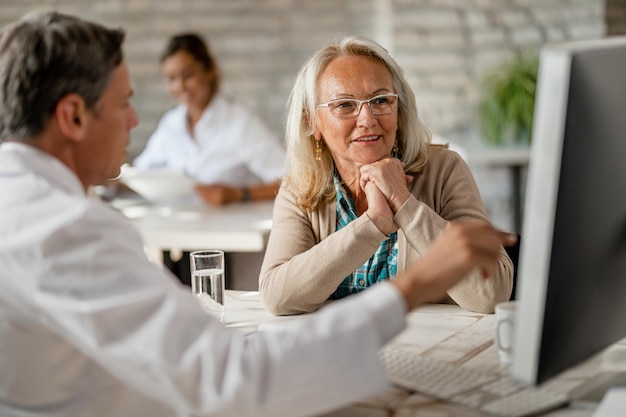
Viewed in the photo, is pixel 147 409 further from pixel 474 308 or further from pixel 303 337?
pixel 474 308

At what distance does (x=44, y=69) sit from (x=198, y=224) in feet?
6.70

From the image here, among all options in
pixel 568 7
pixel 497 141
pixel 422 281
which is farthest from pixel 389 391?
pixel 568 7

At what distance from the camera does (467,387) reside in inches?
50.5

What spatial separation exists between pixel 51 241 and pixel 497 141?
12.7ft

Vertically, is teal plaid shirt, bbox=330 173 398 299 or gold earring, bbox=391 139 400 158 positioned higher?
gold earring, bbox=391 139 400 158

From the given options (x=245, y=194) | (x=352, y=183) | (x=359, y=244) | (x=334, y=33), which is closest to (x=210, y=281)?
(x=359, y=244)

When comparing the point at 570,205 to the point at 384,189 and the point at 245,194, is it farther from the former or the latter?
the point at 245,194

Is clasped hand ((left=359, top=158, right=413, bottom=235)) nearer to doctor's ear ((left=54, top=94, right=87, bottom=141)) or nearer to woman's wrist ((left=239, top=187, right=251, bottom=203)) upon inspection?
doctor's ear ((left=54, top=94, right=87, bottom=141))

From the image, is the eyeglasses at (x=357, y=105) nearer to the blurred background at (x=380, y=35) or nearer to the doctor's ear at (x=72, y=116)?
the doctor's ear at (x=72, y=116)

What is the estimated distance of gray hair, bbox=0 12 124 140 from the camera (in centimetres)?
115

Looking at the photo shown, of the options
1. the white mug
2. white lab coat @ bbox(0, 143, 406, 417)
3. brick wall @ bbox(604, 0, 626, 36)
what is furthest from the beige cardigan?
brick wall @ bbox(604, 0, 626, 36)

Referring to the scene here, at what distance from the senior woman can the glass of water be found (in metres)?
0.10

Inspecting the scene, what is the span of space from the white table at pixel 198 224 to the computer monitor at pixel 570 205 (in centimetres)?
189

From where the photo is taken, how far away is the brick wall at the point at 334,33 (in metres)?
4.80
